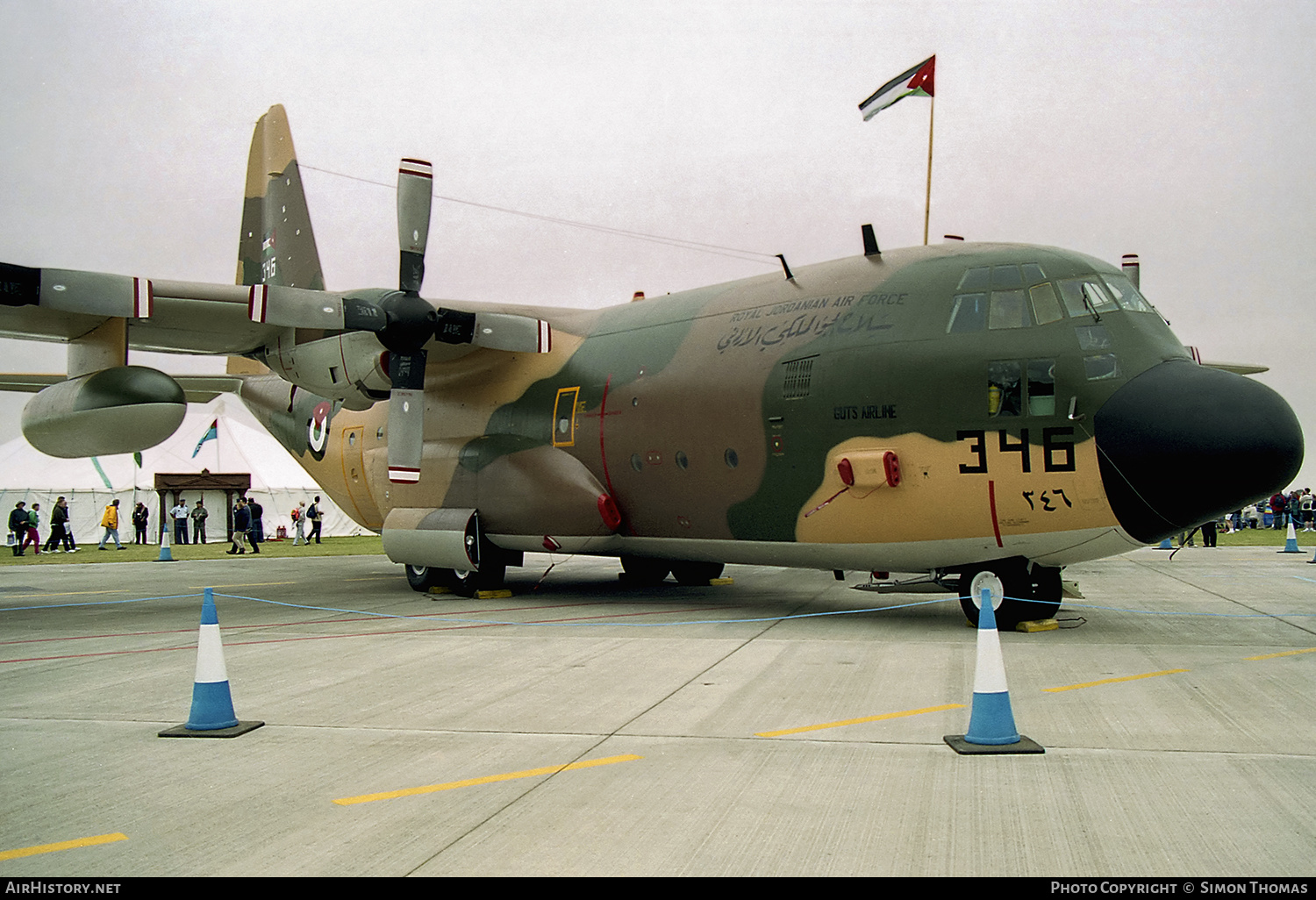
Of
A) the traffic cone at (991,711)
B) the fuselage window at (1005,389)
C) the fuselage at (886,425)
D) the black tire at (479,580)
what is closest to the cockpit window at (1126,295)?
the fuselage at (886,425)

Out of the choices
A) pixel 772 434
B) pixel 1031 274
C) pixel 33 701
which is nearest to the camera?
pixel 33 701

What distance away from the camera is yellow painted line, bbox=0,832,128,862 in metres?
3.93

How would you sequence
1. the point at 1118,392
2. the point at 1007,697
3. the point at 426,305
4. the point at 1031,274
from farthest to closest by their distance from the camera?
the point at 426,305
the point at 1031,274
the point at 1118,392
the point at 1007,697

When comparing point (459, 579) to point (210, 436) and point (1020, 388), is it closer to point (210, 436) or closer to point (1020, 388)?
point (1020, 388)

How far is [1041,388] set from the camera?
30.2 ft

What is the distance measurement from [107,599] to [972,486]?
13061mm

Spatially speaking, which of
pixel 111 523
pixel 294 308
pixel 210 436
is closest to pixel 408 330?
pixel 294 308

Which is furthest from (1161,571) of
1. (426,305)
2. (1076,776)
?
(1076,776)

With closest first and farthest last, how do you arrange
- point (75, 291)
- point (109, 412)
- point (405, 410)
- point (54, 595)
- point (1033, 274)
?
point (1033, 274) < point (75, 291) < point (109, 412) < point (405, 410) < point (54, 595)

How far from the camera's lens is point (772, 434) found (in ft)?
35.7

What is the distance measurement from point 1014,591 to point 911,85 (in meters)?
7.44

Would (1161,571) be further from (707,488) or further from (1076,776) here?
→ (1076,776)

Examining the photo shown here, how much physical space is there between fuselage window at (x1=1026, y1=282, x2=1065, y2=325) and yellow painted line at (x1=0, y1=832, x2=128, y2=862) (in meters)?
8.46

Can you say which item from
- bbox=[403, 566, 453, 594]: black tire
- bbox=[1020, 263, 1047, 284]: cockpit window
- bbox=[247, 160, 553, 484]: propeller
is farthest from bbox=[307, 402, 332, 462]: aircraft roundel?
bbox=[1020, 263, 1047, 284]: cockpit window
